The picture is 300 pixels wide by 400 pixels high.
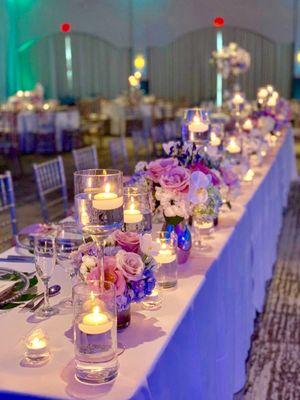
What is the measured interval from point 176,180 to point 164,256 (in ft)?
0.91

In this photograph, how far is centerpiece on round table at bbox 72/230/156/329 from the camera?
4.60 ft

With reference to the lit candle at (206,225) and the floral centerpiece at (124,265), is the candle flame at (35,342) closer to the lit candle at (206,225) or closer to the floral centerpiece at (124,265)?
the floral centerpiece at (124,265)

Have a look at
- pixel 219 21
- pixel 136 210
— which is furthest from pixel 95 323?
pixel 219 21

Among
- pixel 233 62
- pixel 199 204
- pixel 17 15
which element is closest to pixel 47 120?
pixel 233 62

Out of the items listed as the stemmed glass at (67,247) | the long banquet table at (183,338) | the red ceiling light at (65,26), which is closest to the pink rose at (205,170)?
the long banquet table at (183,338)

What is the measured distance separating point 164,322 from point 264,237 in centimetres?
233

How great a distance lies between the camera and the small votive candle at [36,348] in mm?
1332

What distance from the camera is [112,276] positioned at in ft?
4.60

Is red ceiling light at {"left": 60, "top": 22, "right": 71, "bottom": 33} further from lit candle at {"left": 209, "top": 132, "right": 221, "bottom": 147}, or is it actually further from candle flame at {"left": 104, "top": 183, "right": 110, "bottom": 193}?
candle flame at {"left": 104, "top": 183, "right": 110, "bottom": 193}

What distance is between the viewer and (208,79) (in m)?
14.2

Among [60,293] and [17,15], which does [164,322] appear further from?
[17,15]

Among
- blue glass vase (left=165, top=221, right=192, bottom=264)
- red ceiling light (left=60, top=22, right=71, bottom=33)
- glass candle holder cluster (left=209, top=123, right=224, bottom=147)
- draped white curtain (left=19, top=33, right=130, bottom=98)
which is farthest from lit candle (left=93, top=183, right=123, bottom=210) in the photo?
red ceiling light (left=60, top=22, right=71, bottom=33)

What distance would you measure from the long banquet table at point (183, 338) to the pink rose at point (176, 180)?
28 cm

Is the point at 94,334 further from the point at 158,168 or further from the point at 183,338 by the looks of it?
the point at 158,168
